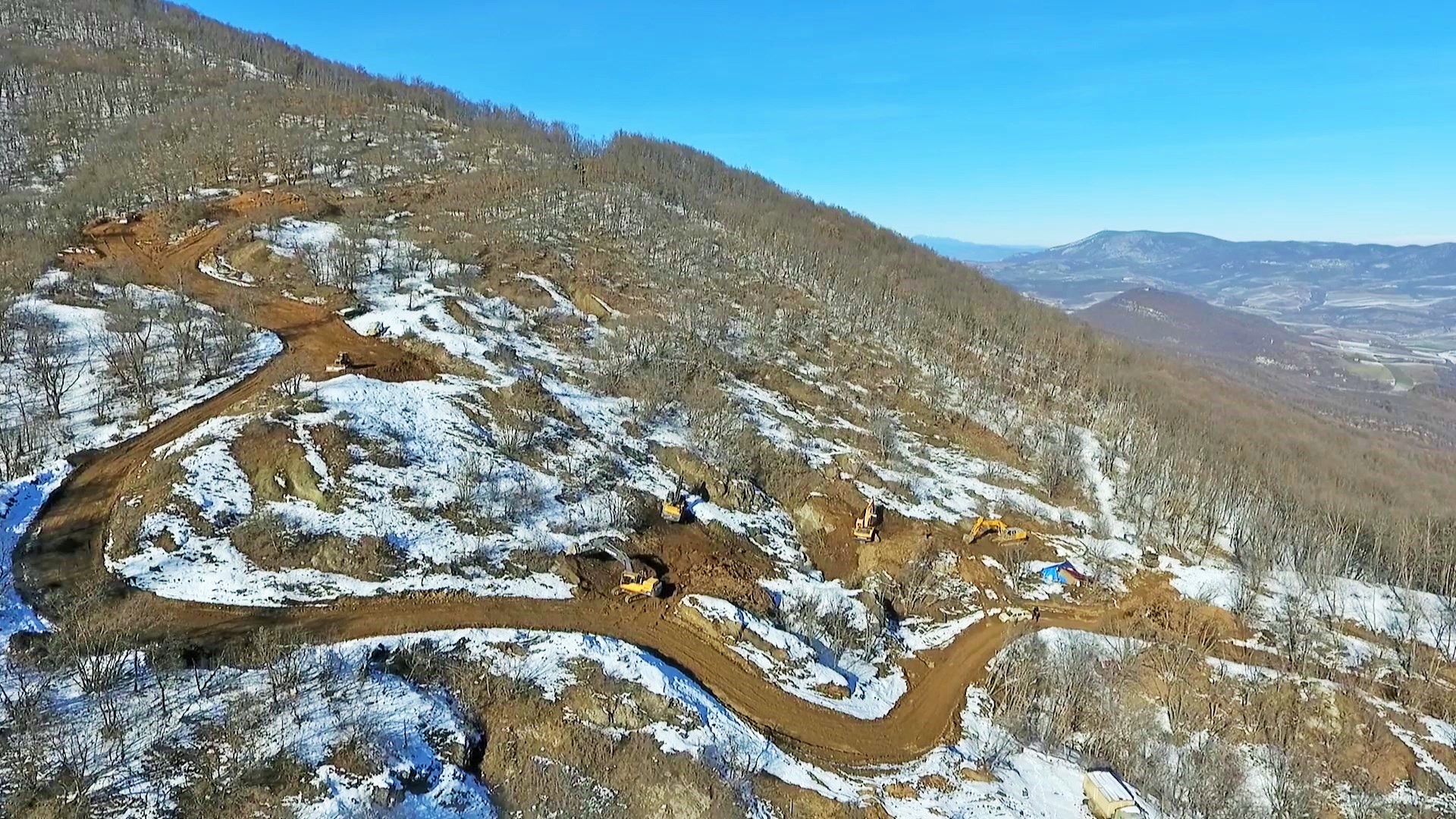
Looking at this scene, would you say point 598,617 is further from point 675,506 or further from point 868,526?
point 868,526

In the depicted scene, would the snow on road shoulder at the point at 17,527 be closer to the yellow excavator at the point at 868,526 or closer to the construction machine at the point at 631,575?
the construction machine at the point at 631,575

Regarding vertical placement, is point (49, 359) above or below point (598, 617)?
above

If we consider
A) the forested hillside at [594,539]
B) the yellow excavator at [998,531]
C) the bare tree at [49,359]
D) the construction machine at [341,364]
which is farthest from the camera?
the yellow excavator at [998,531]

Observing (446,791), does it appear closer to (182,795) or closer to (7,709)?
(182,795)

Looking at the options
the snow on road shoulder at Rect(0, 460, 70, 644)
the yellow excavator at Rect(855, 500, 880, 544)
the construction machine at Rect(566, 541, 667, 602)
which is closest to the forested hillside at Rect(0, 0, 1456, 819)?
the snow on road shoulder at Rect(0, 460, 70, 644)

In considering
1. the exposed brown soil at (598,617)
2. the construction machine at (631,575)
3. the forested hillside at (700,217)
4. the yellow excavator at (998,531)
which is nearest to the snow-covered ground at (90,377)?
the exposed brown soil at (598,617)

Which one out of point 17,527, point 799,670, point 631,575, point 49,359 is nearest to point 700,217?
point 49,359
